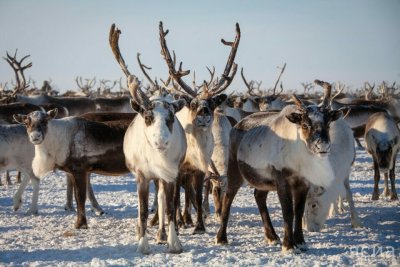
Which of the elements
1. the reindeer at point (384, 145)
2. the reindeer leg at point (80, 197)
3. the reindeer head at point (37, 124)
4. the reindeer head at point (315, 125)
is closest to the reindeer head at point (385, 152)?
the reindeer at point (384, 145)

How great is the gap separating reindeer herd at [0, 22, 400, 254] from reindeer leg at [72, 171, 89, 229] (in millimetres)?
13

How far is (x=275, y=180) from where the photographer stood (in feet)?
16.7

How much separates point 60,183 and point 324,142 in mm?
7456

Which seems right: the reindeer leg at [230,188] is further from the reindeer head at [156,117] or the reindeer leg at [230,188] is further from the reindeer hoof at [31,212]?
the reindeer hoof at [31,212]

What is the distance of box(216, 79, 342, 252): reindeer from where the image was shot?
484cm

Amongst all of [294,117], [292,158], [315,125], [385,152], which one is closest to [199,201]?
[292,158]

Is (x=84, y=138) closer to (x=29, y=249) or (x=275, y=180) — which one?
(x=29, y=249)

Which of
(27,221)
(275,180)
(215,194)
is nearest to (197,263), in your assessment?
(275,180)

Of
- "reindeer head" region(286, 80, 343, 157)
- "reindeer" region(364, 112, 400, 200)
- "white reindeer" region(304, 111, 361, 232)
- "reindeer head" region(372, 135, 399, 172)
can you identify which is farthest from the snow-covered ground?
"reindeer head" region(286, 80, 343, 157)

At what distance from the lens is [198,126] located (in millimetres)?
6137

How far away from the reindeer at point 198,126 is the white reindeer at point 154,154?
62cm

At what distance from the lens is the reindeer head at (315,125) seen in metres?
4.73

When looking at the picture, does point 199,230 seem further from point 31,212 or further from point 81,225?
point 31,212

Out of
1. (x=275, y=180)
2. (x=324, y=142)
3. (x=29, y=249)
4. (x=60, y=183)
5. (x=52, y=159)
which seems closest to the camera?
(x=324, y=142)
